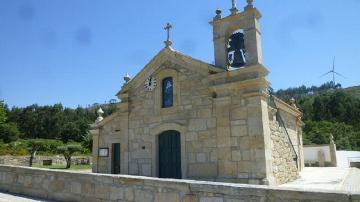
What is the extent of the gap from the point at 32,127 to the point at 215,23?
229 feet

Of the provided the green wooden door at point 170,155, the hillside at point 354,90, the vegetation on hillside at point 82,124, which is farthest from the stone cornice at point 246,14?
the hillside at point 354,90

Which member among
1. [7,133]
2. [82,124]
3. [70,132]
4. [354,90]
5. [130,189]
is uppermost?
[354,90]

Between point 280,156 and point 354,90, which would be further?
point 354,90

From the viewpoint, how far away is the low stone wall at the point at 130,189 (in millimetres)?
3914

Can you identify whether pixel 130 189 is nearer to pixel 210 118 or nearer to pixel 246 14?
pixel 210 118

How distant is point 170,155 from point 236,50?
15.0ft

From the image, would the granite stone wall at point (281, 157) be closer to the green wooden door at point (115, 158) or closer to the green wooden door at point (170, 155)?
the green wooden door at point (170, 155)

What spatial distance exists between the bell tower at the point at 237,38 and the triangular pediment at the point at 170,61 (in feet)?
1.58

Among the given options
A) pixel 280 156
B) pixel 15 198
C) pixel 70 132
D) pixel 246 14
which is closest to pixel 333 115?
pixel 280 156

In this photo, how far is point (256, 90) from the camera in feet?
30.6

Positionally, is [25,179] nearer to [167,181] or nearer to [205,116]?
[167,181]

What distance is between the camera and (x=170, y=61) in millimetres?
11680

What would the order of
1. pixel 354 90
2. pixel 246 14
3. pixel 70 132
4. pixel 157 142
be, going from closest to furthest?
pixel 246 14 → pixel 157 142 → pixel 70 132 → pixel 354 90

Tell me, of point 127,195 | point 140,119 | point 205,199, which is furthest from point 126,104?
point 205,199
